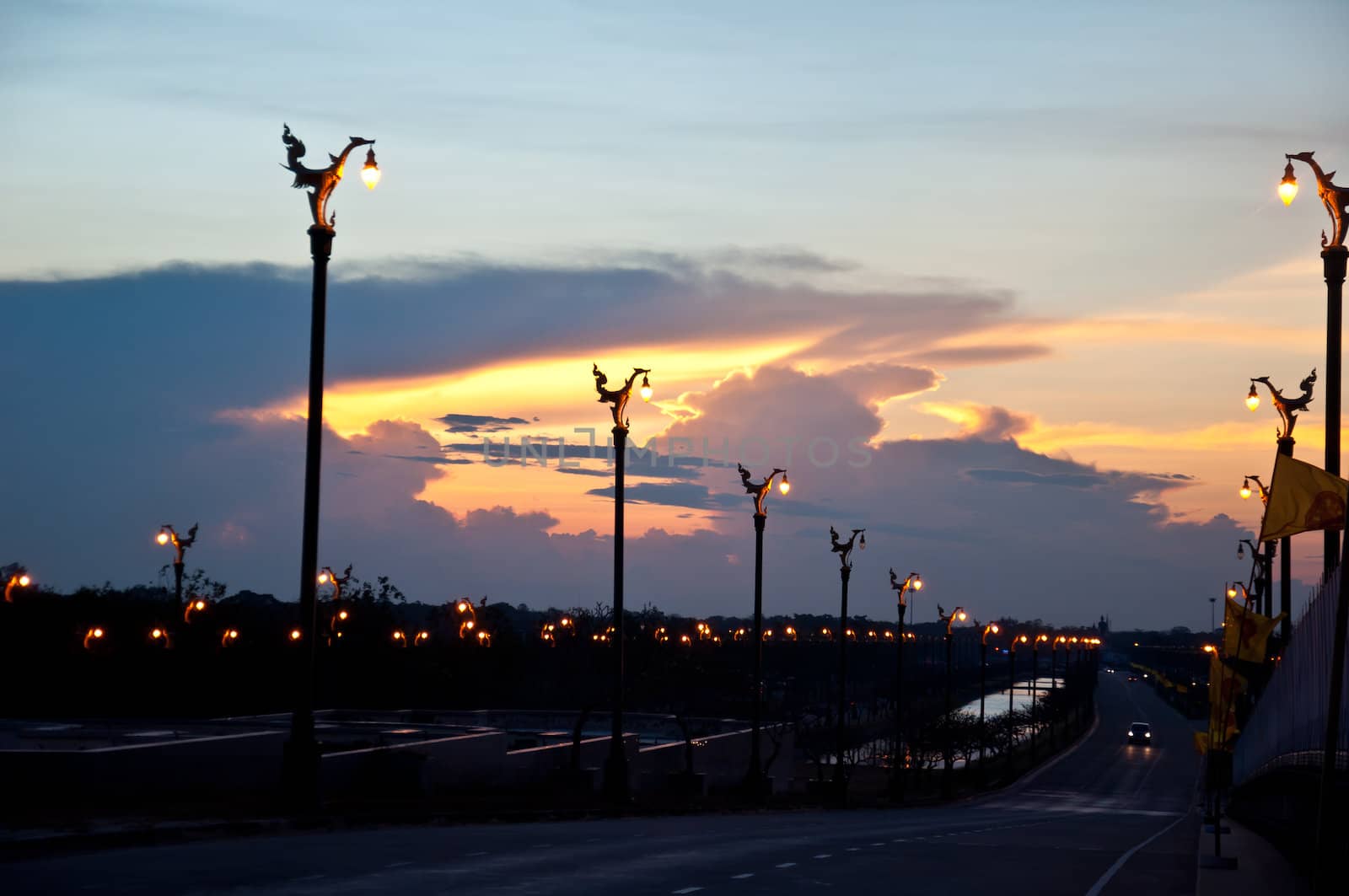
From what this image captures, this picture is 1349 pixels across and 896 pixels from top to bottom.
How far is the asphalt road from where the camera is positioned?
15055mm

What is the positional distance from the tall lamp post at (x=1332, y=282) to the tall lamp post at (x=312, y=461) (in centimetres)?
1448

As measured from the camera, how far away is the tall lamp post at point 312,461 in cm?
2106

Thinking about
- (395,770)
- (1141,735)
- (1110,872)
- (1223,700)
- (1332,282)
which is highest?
(1332,282)

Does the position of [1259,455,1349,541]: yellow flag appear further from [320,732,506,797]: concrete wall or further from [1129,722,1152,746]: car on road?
[1129,722,1152,746]: car on road

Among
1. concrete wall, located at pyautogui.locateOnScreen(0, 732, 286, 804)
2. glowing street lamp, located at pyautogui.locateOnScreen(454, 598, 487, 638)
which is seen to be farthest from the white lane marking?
glowing street lamp, located at pyautogui.locateOnScreen(454, 598, 487, 638)

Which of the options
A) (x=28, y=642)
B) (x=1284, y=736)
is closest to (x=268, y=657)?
(x=28, y=642)

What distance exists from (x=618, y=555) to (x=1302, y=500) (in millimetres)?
20623

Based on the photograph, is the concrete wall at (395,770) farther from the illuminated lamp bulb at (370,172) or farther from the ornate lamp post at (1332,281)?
the ornate lamp post at (1332,281)

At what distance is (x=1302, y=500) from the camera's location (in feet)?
46.5

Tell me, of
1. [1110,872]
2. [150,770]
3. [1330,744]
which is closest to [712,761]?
[150,770]

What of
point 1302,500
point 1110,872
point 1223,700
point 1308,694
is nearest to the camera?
point 1302,500

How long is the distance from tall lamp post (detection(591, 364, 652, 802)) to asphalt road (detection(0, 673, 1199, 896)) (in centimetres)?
181

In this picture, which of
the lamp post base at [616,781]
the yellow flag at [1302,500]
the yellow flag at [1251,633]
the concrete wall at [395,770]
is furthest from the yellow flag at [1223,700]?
the yellow flag at [1302,500]

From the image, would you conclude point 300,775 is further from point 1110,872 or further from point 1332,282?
point 1332,282
